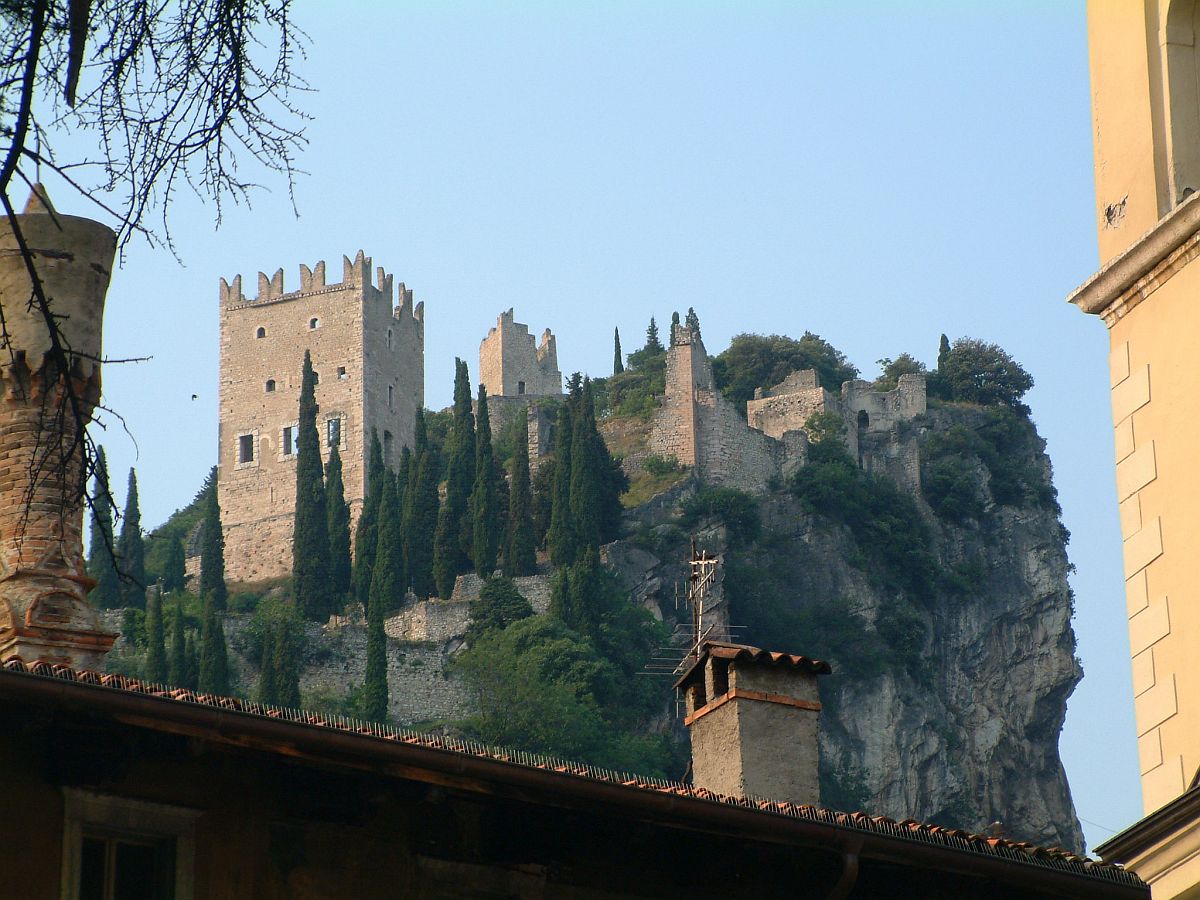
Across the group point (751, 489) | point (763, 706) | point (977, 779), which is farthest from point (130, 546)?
point (763, 706)

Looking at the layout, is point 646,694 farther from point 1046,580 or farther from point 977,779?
point 1046,580

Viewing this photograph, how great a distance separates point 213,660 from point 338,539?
36.4 ft

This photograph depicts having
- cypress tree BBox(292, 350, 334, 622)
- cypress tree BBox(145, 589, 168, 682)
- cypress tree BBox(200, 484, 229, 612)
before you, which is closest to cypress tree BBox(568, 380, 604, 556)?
cypress tree BBox(292, 350, 334, 622)

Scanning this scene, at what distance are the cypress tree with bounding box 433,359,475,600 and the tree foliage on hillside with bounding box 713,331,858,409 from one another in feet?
59.1

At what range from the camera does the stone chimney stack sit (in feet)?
52.2

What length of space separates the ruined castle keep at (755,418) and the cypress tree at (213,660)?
65.2ft

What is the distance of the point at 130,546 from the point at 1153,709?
62405mm

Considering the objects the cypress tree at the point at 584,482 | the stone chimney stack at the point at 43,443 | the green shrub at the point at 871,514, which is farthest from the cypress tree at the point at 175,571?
the stone chimney stack at the point at 43,443

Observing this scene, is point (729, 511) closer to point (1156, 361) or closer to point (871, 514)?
point (871, 514)

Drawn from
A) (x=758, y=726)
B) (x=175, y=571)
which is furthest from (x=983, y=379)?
(x=758, y=726)

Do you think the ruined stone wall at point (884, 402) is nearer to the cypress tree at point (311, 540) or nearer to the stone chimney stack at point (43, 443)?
the cypress tree at point (311, 540)

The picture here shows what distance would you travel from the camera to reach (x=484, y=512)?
246ft

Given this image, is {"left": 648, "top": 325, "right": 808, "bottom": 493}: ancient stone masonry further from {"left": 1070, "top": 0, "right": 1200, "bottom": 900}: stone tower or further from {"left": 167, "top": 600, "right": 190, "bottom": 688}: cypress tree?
{"left": 1070, "top": 0, "right": 1200, "bottom": 900}: stone tower

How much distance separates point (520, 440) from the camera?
80.3 m
